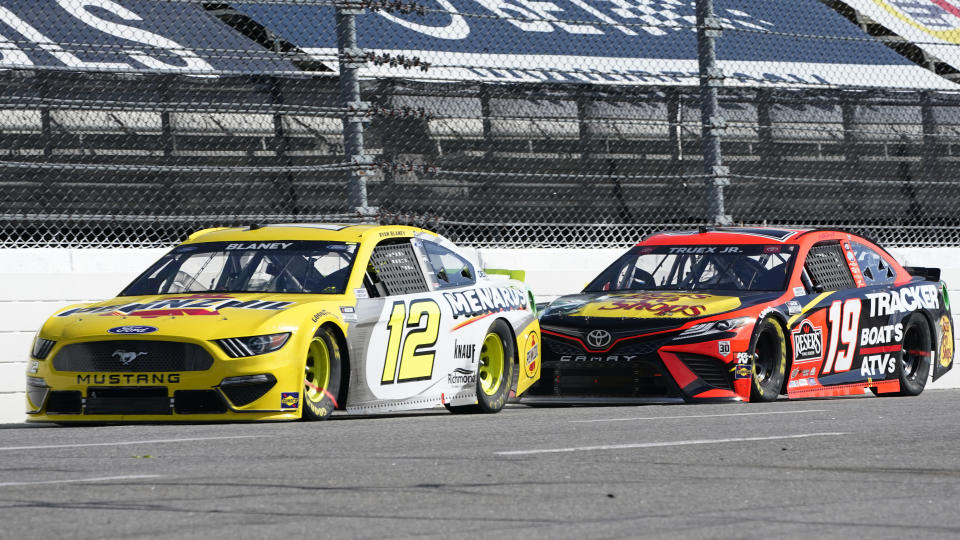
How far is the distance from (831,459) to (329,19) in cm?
702

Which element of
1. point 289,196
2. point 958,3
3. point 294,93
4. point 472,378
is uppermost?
point 958,3

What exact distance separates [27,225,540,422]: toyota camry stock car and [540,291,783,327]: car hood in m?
0.41

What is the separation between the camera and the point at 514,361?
421 inches

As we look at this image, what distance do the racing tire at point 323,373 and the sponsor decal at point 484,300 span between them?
46.2 inches

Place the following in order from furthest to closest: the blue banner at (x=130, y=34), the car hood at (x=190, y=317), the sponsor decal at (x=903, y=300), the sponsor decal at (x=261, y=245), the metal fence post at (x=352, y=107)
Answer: the sponsor decal at (x=903, y=300) < the blue banner at (x=130, y=34) < the metal fence post at (x=352, y=107) < the sponsor decal at (x=261, y=245) < the car hood at (x=190, y=317)

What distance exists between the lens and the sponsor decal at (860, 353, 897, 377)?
1230 centimetres

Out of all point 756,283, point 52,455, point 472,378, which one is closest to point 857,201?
point 756,283

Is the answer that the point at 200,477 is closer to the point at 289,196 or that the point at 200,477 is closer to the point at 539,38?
the point at 289,196

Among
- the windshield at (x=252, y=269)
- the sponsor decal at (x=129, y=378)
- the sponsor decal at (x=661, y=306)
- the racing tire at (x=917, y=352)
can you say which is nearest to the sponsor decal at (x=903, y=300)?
the racing tire at (x=917, y=352)

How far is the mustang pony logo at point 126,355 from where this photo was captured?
858cm

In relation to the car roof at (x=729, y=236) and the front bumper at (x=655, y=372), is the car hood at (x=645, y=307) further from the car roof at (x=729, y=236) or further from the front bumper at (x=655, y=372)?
the car roof at (x=729, y=236)

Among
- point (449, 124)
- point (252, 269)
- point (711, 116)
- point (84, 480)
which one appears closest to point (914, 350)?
point (711, 116)

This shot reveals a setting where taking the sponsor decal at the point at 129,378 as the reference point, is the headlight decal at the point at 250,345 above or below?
above

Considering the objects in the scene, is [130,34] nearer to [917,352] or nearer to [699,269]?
[699,269]
